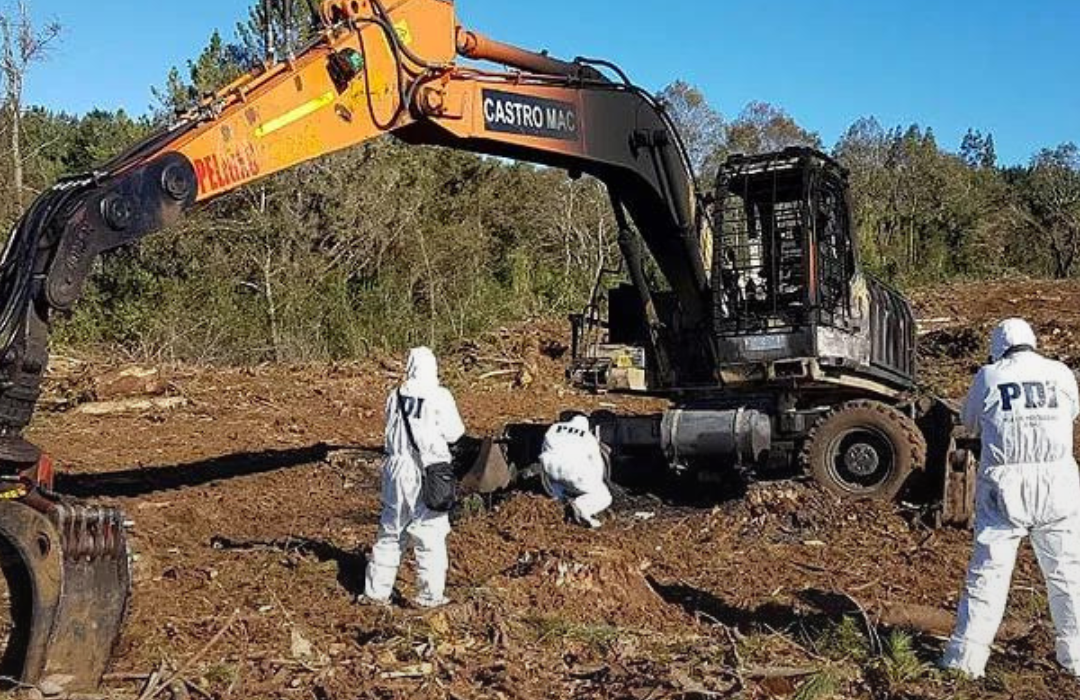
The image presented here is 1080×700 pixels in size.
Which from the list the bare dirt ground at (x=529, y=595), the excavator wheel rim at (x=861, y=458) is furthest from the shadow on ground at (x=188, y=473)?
the excavator wheel rim at (x=861, y=458)

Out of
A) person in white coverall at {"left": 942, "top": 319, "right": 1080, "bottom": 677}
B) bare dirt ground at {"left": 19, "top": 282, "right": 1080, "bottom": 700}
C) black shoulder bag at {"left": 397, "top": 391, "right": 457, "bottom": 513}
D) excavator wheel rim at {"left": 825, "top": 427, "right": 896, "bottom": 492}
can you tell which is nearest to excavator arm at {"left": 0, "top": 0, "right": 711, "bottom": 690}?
bare dirt ground at {"left": 19, "top": 282, "right": 1080, "bottom": 700}

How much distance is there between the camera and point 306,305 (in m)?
25.4

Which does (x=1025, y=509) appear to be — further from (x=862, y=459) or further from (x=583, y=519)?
(x=583, y=519)

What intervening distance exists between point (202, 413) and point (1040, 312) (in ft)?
49.8

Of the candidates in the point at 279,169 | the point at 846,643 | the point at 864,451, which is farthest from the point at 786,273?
the point at 279,169

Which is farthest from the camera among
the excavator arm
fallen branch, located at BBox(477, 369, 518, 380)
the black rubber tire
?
fallen branch, located at BBox(477, 369, 518, 380)

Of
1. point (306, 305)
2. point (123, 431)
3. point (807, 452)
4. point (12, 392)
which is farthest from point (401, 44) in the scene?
point (306, 305)

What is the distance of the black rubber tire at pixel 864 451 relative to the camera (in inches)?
440

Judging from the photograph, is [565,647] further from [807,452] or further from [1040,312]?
[1040,312]

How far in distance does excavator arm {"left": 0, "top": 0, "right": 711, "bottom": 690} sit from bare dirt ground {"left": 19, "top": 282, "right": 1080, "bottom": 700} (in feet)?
2.31

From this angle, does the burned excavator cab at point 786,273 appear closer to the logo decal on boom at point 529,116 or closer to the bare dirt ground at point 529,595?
the bare dirt ground at point 529,595

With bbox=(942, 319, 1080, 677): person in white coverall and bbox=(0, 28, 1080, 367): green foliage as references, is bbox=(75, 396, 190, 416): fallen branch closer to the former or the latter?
bbox=(0, 28, 1080, 367): green foliage

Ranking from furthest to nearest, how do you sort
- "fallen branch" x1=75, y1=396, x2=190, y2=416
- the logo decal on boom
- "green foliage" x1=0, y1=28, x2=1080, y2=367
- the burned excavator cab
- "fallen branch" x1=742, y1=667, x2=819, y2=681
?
1. "green foliage" x1=0, y1=28, x2=1080, y2=367
2. "fallen branch" x1=75, y1=396, x2=190, y2=416
3. the burned excavator cab
4. the logo decal on boom
5. "fallen branch" x1=742, y1=667, x2=819, y2=681

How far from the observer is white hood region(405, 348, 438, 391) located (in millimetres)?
8344
